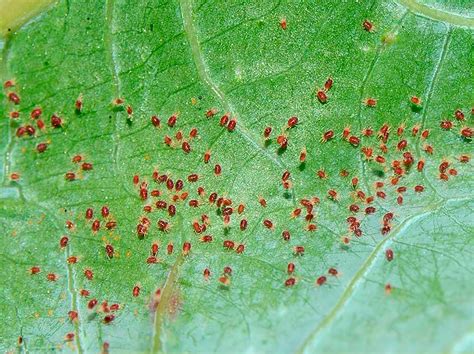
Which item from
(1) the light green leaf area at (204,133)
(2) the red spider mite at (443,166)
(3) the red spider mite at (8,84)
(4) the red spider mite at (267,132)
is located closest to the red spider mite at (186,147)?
(1) the light green leaf area at (204,133)

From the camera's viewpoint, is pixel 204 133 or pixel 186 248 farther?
pixel 204 133

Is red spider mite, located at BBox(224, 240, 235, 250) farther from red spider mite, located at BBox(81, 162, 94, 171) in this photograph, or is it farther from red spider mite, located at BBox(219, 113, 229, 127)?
red spider mite, located at BBox(81, 162, 94, 171)

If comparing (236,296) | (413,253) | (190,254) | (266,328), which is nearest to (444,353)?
(413,253)

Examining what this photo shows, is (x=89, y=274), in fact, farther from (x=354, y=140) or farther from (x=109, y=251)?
(x=354, y=140)

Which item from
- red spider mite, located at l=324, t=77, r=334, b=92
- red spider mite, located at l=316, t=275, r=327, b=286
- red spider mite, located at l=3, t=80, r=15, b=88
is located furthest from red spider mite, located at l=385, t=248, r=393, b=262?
red spider mite, located at l=3, t=80, r=15, b=88

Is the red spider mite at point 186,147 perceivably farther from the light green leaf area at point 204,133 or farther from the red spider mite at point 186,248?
the red spider mite at point 186,248

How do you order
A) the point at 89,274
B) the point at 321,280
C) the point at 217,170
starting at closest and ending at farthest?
the point at 321,280, the point at 89,274, the point at 217,170

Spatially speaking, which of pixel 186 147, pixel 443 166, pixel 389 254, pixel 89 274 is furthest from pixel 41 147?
pixel 443 166
